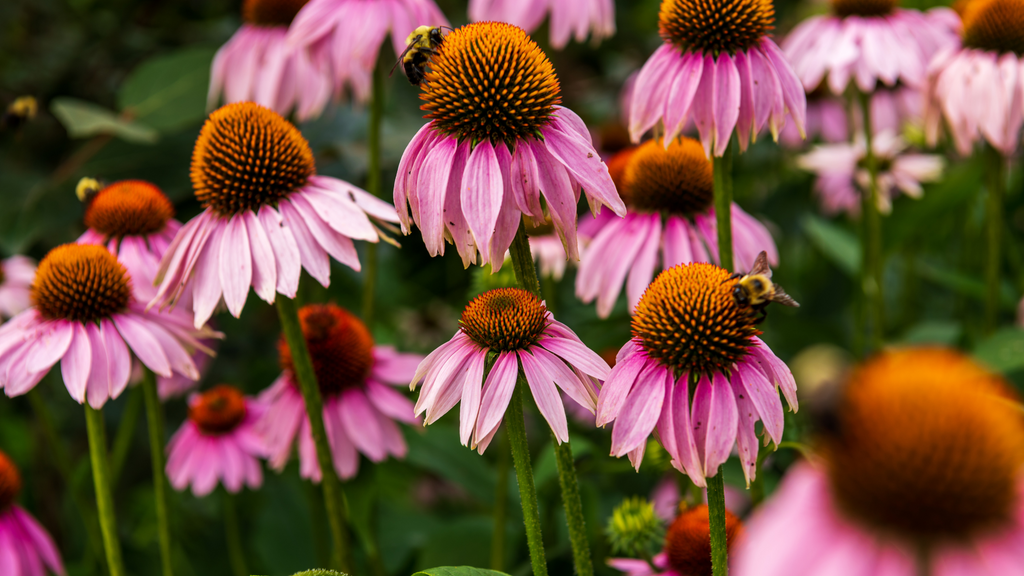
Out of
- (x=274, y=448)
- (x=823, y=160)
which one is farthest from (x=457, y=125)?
(x=823, y=160)

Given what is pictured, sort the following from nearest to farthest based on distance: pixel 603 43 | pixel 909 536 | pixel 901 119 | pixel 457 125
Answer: pixel 909 536 < pixel 457 125 < pixel 901 119 < pixel 603 43

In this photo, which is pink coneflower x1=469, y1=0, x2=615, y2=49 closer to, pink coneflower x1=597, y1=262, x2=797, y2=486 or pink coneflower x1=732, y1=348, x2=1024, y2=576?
pink coneflower x1=597, y1=262, x2=797, y2=486

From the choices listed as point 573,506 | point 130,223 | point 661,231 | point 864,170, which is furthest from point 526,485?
point 864,170

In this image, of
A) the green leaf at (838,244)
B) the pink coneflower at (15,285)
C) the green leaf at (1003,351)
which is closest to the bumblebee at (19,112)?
the pink coneflower at (15,285)

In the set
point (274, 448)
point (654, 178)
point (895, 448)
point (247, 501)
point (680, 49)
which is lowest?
point (247, 501)

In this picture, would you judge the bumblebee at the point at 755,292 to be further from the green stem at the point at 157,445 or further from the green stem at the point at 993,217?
the green stem at the point at 993,217

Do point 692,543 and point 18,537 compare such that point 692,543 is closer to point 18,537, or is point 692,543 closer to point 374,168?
point 374,168

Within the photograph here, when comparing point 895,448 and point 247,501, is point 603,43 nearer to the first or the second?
point 247,501
